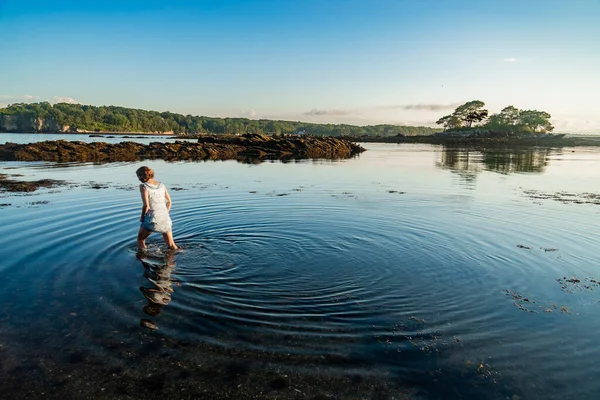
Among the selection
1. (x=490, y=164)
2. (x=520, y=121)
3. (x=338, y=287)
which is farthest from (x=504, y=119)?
(x=338, y=287)

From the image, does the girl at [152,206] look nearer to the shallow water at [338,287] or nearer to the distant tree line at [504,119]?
the shallow water at [338,287]

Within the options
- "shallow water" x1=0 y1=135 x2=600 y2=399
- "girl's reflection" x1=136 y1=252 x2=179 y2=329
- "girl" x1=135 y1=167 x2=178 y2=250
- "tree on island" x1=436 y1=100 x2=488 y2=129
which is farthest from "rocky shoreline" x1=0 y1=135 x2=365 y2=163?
"tree on island" x1=436 y1=100 x2=488 y2=129

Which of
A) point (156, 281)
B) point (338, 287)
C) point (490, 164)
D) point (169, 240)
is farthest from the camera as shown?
point (490, 164)

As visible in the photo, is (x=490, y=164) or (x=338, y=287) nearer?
(x=338, y=287)

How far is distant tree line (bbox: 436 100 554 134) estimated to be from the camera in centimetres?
12962

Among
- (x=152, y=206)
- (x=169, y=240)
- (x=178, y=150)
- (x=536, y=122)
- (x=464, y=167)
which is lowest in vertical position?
(x=169, y=240)

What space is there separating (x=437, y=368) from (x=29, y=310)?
7.07 metres

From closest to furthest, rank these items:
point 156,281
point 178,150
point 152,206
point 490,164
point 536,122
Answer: point 156,281 → point 152,206 → point 490,164 → point 178,150 → point 536,122

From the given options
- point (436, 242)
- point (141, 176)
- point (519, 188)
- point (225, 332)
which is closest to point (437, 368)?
point (225, 332)

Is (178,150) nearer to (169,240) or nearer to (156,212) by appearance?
(169,240)

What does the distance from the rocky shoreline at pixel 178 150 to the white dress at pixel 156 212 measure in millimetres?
32501

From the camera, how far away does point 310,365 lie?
5.18m

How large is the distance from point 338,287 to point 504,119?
152439mm

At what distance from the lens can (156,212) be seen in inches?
380
